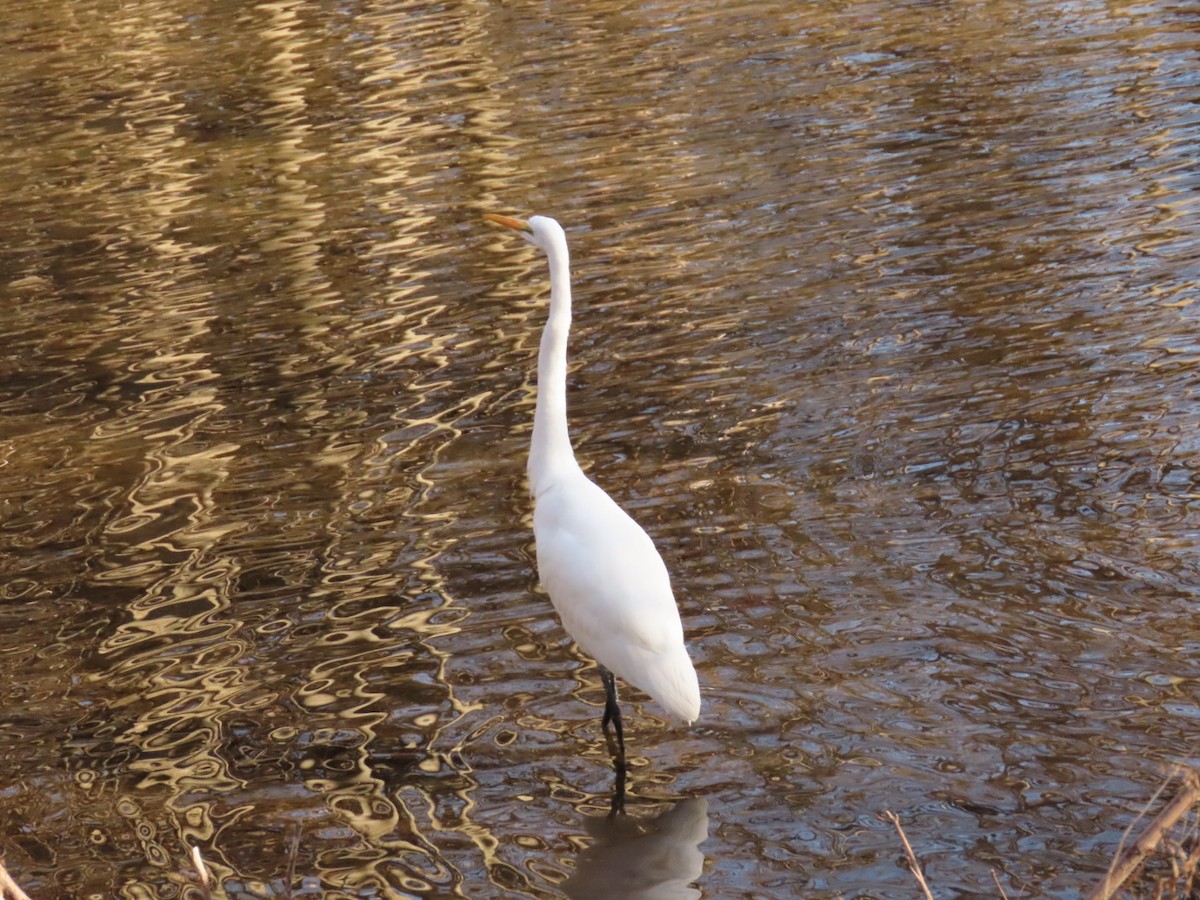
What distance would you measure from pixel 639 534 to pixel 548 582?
0.39 meters

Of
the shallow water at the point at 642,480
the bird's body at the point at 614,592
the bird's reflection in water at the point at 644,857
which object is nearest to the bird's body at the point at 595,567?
the bird's body at the point at 614,592

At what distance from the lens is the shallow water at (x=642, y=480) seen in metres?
4.98

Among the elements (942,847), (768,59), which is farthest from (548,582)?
(768,59)

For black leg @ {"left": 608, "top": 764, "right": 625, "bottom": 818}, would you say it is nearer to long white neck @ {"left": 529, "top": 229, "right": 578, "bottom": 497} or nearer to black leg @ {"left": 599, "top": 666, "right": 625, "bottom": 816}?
black leg @ {"left": 599, "top": 666, "right": 625, "bottom": 816}

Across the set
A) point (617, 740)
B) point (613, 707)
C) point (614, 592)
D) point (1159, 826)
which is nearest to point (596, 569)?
point (614, 592)

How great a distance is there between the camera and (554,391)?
A: 5781mm

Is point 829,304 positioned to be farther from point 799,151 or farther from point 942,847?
point 942,847

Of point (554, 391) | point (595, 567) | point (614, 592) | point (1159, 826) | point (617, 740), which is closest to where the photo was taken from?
point (1159, 826)

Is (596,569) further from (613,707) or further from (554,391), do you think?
(554,391)

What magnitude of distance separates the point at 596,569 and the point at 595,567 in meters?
0.01

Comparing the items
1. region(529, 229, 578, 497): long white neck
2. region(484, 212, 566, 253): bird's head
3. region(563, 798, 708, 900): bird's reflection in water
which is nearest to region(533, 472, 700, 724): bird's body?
region(529, 229, 578, 497): long white neck

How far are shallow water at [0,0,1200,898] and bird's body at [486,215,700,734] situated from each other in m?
0.44

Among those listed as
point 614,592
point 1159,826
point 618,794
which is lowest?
point 618,794

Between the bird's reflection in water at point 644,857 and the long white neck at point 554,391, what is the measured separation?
1391mm
